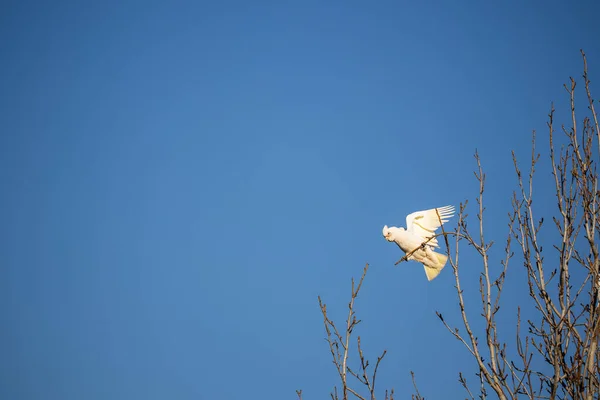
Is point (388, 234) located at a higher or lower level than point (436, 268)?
higher

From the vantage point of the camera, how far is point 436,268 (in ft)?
22.1

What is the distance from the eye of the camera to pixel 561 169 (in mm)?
5984

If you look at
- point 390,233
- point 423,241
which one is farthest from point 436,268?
point 390,233

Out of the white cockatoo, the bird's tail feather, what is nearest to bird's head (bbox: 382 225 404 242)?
the white cockatoo

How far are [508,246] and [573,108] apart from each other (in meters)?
1.60

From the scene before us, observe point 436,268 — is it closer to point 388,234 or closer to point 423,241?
point 423,241

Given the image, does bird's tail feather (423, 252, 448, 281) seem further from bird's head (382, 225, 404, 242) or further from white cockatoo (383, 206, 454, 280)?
bird's head (382, 225, 404, 242)

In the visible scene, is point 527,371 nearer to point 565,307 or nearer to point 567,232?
point 565,307

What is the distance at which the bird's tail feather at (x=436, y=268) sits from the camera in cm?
669

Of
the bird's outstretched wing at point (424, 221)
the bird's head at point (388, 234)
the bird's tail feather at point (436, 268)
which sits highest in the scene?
the bird's outstretched wing at point (424, 221)

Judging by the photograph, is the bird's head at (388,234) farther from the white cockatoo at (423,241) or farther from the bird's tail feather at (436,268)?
the bird's tail feather at (436,268)

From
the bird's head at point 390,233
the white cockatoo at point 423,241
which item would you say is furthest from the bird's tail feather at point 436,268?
the bird's head at point 390,233

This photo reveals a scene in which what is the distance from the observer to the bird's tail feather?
22.0 feet

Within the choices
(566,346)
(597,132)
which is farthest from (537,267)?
(597,132)
